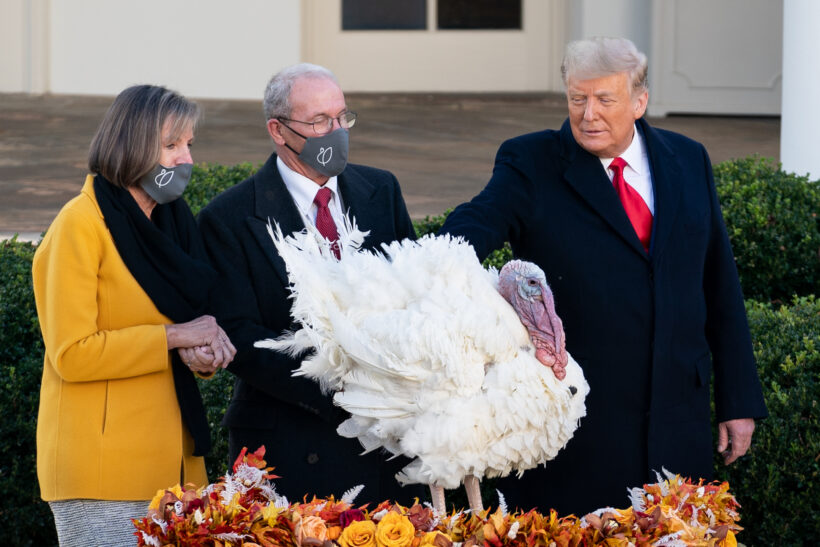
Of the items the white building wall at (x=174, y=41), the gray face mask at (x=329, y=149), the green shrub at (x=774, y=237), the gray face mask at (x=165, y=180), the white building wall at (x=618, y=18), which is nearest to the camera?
the gray face mask at (x=165, y=180)

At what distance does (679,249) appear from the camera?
3223mm

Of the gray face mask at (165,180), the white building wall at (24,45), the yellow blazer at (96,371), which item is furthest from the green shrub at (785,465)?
the white building wall at (24,45)

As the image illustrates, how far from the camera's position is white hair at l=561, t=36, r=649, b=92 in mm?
3039

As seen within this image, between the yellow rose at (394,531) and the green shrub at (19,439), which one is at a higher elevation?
the yellow rose at (394,531)

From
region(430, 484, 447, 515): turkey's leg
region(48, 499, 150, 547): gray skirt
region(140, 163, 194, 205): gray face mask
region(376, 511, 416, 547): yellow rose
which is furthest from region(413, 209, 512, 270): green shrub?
region(376, 511, 416, 547): yellow rose

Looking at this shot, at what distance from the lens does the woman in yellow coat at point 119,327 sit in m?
2.94

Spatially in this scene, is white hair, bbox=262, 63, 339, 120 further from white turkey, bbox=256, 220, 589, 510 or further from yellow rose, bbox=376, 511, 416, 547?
yellow rose, bbox=376, 511, 416, 547

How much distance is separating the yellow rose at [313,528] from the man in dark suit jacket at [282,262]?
1.88ft

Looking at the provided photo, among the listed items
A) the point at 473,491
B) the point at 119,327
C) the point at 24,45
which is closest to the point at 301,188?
the point at 119,327

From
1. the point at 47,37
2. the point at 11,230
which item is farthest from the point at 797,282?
the point at 47,37

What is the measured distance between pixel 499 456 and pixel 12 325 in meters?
2.79

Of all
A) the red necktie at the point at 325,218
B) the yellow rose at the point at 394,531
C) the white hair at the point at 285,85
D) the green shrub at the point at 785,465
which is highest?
the white hair at the point at 285,85

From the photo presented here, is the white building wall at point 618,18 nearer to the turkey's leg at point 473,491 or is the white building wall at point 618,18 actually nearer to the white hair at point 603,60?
the white hair at point 603,60

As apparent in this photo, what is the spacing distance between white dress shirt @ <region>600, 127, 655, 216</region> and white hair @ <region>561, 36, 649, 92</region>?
24cm
